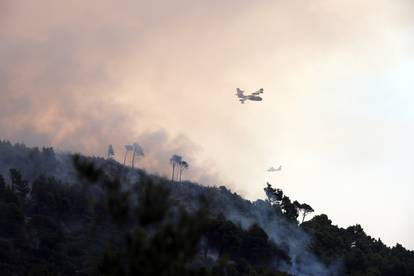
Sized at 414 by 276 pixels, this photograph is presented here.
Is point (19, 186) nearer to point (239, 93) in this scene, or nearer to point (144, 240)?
point (239, 93)

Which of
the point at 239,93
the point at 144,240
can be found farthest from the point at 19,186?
the point at 144,240

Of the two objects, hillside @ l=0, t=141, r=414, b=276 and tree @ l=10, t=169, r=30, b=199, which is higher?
tree @ l=10, t=169, r=30, b=199

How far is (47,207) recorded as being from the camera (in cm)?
15612

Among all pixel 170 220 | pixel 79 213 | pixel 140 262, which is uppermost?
pixel 79 213

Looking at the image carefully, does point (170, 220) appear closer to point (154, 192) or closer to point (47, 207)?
point (154, 192)

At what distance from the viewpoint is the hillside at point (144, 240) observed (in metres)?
36.2

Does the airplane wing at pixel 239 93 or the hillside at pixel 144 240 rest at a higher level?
the airplane wing at pixel 239 93

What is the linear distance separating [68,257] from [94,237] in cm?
1056

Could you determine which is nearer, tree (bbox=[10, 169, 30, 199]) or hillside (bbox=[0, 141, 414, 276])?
hillside (bbox=[0, 141, 414, 276])

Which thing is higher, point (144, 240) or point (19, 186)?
point (19, 186)

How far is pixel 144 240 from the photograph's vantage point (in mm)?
35750

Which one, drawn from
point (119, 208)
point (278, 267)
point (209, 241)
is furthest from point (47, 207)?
point (119, 208)

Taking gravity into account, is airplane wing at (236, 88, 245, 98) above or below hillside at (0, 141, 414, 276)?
above

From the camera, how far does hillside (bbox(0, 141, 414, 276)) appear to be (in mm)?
36188
